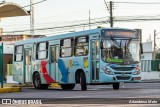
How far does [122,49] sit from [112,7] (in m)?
28.1

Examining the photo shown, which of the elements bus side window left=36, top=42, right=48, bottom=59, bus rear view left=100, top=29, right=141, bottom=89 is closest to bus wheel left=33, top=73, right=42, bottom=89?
bus side window left=36, top=42, right=48, bottom=59

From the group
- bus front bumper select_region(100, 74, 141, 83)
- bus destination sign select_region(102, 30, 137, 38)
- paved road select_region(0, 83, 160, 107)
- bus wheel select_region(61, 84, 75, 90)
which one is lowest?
bus wheel select_region(61, 84, 75, 90)

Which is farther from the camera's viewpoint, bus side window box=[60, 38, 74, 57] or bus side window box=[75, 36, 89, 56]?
bus side window box=[60, 38, 74, 57]

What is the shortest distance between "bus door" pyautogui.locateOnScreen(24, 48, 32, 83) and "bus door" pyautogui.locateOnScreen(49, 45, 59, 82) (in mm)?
2694

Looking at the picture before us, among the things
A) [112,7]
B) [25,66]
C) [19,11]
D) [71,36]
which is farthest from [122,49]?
[112,7]

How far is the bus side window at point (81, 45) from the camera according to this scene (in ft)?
76.9

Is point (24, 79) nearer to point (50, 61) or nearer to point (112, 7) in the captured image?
point (50, 61)

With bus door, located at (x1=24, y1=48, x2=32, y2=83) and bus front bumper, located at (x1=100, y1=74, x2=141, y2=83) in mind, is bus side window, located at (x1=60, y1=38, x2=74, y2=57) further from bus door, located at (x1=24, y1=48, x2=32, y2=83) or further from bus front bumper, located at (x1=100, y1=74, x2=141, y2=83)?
bus door, located at (x1=24, y1=48, x2=32, y2=83)

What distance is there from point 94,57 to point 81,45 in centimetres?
124

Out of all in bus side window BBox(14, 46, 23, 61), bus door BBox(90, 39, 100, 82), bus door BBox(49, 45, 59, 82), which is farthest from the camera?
bus side window BBox(14, 46, 23, 61)

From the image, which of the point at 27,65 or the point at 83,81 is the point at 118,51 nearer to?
the point at 83,81

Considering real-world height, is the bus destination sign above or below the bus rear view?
above

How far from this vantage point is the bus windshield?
74.1 feet

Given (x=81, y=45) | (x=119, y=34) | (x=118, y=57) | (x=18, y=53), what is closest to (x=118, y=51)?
(x=118, y=57)
